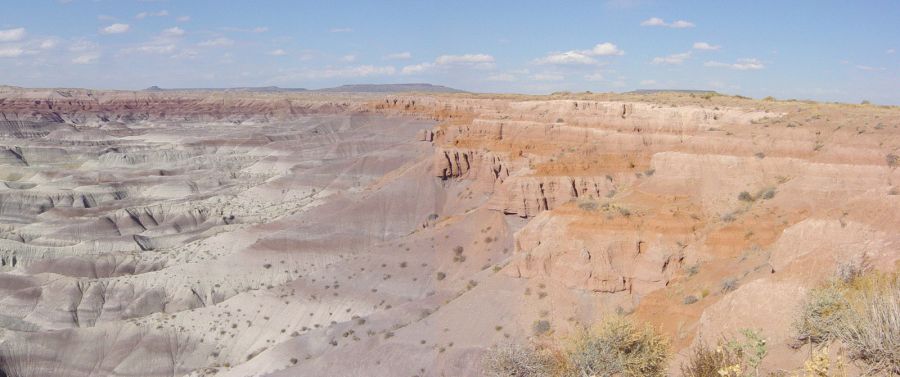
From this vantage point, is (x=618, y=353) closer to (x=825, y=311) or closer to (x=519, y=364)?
(x=519, y=364)

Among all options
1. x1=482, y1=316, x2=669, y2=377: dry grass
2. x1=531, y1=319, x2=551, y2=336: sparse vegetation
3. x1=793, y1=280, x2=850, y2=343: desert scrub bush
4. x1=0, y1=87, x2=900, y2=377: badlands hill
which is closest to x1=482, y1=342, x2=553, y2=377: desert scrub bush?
x1=482, y1=316, x2=669, y2=377: dry grass

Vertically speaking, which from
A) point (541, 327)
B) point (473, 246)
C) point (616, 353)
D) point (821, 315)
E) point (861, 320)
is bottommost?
point (473, 246)

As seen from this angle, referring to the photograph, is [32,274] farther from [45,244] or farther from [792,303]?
[792,303]

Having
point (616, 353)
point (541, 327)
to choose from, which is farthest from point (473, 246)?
point (616, 353)

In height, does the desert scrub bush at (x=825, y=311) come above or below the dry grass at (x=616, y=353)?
above

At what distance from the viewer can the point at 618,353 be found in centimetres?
1379

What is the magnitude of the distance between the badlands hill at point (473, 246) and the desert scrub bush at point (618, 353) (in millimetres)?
2296

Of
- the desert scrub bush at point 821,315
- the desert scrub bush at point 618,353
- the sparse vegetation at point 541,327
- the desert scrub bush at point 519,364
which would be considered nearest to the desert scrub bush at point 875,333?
the desert scrub bush at point 821,315

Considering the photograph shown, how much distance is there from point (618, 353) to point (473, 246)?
25870mm

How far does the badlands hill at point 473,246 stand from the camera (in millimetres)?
21766

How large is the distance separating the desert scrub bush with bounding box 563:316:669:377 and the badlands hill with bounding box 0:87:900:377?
2.30m

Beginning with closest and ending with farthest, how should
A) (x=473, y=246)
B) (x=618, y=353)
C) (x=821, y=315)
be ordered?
(x=821, y=315), (x=618, y=353), (x=473, y=246)

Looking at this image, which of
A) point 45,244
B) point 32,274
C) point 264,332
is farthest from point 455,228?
point 45,244

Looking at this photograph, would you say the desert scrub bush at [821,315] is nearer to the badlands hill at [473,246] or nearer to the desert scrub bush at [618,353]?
the badlands hill at [473,246]
